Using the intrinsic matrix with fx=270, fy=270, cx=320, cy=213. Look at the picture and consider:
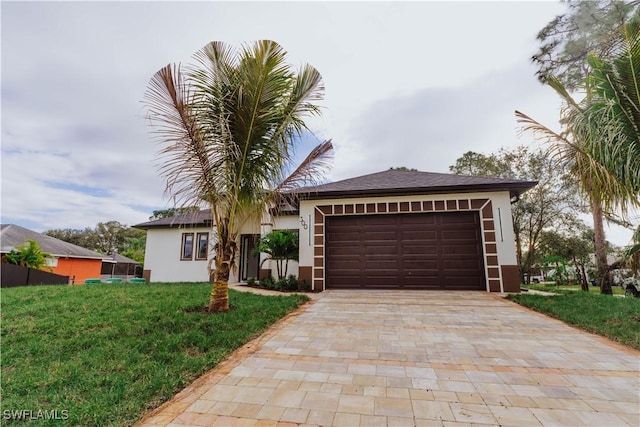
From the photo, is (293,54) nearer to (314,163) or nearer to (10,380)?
(314,163)

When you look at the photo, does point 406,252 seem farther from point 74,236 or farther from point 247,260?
point 74,236

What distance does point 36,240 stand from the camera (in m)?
18.5

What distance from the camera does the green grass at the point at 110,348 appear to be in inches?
99.2

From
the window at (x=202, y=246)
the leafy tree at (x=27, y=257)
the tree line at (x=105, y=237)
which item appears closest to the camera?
the leafy tree at (x=27, y=257)

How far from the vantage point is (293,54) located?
529cm

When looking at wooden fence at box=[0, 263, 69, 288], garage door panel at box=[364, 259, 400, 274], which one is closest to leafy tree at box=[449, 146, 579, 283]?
garage door panel at box=[364, 259, 400, 274]

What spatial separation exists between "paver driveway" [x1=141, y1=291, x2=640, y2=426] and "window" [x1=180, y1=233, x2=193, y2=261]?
10415mm

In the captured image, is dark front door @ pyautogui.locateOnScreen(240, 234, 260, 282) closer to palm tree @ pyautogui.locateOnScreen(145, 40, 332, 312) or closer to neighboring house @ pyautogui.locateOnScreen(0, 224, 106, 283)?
palm tree @ pyautogui.locateOnScreen(145, 40, 332, 312)

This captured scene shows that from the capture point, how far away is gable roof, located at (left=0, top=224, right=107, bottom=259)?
17.1m

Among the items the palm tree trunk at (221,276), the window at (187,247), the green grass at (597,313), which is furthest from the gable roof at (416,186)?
the window at (187,247)

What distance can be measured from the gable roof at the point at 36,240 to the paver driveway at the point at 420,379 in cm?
2184

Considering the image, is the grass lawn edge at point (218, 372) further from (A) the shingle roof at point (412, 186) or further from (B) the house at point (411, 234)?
(A) the shingle roof at point (412, 186)

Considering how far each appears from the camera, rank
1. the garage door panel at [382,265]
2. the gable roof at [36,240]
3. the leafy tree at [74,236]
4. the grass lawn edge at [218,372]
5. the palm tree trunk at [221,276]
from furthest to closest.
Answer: the leafy tree at [74,236]
the gable roof at [36,240]
the garage door panel at [382,265]
the palm tree trunk at [221,276]
the grass lawn edge at [218,372]

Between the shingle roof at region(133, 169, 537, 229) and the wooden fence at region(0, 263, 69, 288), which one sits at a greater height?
the shingle roof at region(133, 169, 537, 229)
